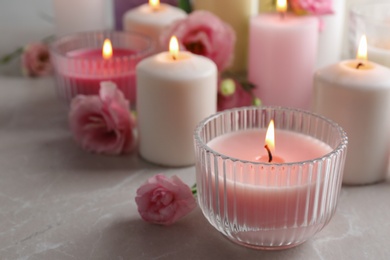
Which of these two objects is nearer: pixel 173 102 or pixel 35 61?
pixel 173 102

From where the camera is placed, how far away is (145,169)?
2.91ft

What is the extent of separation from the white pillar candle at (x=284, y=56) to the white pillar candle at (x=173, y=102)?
0.15 metres

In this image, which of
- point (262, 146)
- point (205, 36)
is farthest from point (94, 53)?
point (262, 146)

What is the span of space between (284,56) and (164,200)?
0.37 meters

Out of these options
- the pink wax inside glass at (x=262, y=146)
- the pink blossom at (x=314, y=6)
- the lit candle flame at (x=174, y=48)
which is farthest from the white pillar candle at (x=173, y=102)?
the pink blossom at (x=314, y=6)

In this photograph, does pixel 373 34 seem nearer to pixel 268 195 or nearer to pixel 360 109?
pixel 360 109

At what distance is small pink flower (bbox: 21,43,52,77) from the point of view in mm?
1194

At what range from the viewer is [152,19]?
1.12 meters

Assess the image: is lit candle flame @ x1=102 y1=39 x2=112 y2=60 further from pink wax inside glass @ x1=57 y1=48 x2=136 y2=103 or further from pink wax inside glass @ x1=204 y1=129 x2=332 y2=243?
pink wax inside glass @ x1=204 y1=129 x2=332 y2=243

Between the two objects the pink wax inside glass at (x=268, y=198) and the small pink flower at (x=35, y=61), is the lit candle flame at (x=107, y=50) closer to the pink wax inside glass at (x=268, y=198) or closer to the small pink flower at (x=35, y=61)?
the small pink flower at (x=35, y=61)

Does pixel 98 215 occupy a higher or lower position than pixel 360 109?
lower

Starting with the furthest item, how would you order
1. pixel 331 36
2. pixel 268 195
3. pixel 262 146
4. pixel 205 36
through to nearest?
1. pixel 331 36
2. pixel 205 36
3. pixel 262 146
4. pixel 268 195

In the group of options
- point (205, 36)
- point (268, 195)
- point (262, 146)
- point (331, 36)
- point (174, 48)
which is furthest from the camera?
point (331, 36)

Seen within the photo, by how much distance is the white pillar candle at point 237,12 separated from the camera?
1101mm
